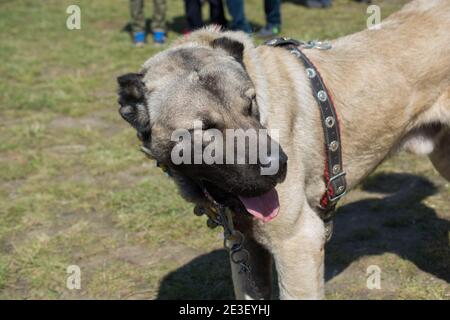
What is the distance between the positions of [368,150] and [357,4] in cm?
912

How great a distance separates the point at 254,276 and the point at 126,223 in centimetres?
162

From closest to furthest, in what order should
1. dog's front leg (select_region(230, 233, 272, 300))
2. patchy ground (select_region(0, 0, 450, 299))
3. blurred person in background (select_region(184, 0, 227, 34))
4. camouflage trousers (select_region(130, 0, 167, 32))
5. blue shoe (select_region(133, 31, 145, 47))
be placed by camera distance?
dog's front leg (select_region(230, 233, 272, 300))
patchy ground (select_region(0, 0, 450, 299))
blurred person in background (select_region(184, 0, 227, 34))
blue shoe (select_region(133, 31, 145, 47))
camouflage trousers (select_region(130, 0, 167, 32))

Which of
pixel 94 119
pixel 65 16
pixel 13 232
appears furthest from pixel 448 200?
pixel 65 16

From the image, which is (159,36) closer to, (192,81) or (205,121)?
(192,81)

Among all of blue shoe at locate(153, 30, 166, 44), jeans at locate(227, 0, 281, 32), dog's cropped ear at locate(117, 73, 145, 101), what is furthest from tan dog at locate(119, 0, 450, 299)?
blue shoe at locate(153, 30, 166, 44)

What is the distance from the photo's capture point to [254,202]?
2834 mm

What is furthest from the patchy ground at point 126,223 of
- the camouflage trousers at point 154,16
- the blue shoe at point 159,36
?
the camouflage trousers at point 154,16

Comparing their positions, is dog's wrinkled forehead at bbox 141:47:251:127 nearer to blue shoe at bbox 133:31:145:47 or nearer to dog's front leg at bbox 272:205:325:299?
dog's front leg at bbox 272:205:325:299

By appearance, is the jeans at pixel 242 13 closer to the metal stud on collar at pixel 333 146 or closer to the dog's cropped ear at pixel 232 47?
the metal stud on collar at pixel 333 146

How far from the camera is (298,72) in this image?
130 inches

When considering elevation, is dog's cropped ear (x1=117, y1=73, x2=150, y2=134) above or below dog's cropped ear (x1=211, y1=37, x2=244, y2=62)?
below

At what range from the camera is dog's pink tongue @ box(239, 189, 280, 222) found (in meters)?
2.83

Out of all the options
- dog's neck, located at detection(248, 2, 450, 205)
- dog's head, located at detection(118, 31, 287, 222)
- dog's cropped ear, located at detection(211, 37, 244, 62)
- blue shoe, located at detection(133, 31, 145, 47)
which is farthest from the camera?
blue shoe, located at detection(133, 31, 145, 47)

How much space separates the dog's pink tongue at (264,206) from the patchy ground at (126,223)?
1.20 metres
